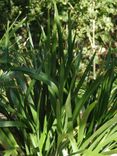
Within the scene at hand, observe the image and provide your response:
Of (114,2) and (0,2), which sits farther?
(0,2)

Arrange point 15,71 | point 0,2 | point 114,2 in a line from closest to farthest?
point 15,71 → point 114,2 → point 0,2

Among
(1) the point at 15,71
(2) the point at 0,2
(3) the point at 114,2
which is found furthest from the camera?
(2) the point at 0,2

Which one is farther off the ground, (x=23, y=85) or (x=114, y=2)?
(x=114, y=2)

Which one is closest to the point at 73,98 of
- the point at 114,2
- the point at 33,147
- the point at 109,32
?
the point at 33,147

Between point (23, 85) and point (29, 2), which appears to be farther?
point (29, 2)

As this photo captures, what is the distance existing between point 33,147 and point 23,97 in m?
0.36

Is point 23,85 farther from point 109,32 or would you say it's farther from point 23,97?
point 109,32

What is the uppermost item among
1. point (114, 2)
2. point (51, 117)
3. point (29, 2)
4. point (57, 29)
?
point (29, 2)

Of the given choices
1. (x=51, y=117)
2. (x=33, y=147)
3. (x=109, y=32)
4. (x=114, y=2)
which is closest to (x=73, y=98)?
(x=51, y=117)

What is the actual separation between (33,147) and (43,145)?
72 millimetres

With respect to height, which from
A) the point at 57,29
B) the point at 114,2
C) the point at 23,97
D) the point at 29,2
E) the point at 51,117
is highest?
→ the point at 29,2

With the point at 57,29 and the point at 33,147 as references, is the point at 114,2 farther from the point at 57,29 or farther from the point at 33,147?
the point at 33,147

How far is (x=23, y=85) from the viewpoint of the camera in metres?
3.01

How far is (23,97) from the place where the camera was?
10.0ft
